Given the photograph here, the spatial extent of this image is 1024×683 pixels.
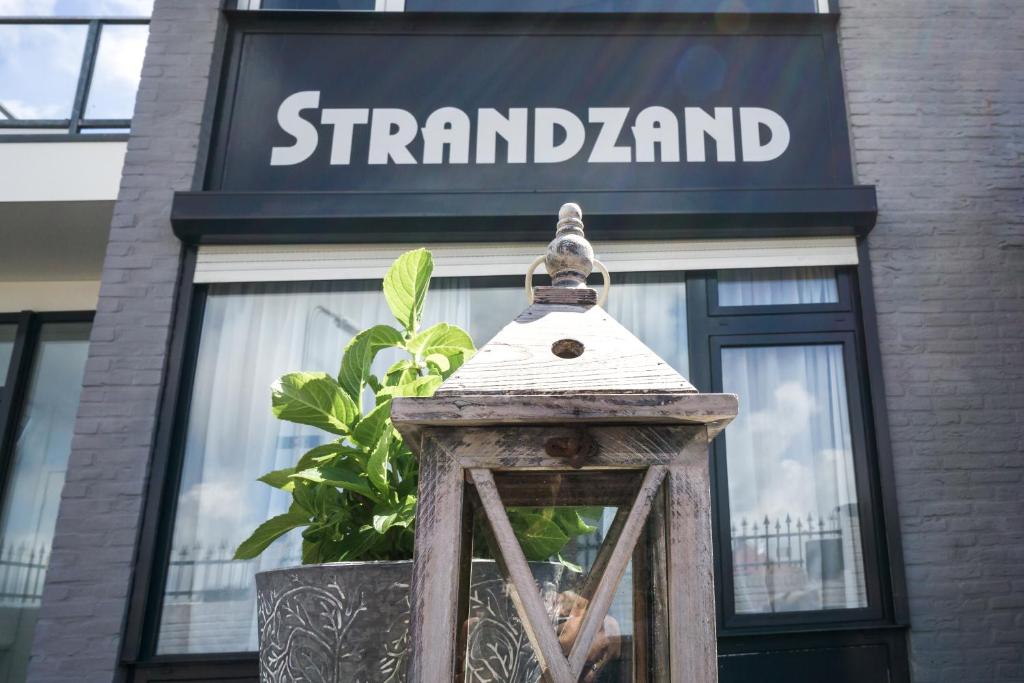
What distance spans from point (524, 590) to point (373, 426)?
2.34 ft

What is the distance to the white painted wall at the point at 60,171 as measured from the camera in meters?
4.99

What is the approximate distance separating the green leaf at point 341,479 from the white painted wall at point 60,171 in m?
3.73

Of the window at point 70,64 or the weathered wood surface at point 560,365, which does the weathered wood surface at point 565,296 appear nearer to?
the weathered wood surface at point 560,365

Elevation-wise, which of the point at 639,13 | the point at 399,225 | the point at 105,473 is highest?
the point at 639,13

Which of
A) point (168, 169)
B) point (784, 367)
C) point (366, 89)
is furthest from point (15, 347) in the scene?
point (784, 367)

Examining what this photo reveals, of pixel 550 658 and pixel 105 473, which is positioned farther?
pixel 105 473

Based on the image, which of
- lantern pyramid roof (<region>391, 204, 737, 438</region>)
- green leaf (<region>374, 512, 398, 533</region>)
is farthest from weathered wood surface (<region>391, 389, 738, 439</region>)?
green leaf (<region>374, 512, 398, 533</region>)

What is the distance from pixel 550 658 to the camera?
114 cm

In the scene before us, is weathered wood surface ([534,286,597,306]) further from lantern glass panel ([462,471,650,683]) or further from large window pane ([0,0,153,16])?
large window pane ([0,0,153,16])

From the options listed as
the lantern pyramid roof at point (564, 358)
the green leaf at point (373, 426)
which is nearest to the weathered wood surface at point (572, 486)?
the lantern pyramid roof at point (564, 358)

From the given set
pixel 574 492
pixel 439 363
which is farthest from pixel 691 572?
pixel 439 363

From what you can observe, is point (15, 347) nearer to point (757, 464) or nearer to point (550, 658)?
point (757, 464)

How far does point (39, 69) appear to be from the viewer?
234 inches

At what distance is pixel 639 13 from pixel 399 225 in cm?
172
